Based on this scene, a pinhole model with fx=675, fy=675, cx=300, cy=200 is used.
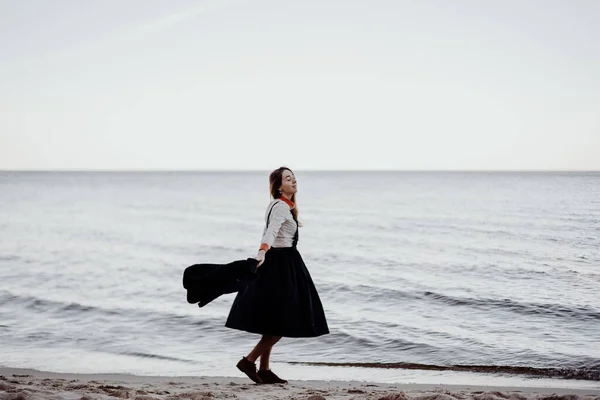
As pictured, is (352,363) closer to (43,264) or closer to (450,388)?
(450,388)

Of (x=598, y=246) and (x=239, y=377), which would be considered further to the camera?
(x=598, y=246)

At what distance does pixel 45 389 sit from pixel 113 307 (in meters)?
6.21

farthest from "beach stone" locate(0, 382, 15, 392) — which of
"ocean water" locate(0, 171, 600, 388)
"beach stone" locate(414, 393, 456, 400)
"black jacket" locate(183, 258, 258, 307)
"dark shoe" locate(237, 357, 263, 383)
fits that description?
"beach stone" locate(414, 393, 456, 400)

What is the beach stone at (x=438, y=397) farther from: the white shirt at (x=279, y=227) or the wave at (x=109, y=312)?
the wave at (x=109, y=312)

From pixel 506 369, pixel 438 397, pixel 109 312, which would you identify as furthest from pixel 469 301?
pixel 438 397

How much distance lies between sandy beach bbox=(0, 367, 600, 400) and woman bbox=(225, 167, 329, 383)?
569 millimetres

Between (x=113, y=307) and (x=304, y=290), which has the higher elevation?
(x=304, y=290)

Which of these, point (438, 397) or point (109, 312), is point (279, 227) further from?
point (109, 312)

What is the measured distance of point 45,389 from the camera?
571cm

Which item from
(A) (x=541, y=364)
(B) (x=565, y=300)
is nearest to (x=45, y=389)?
(A) (x=541, y=364)

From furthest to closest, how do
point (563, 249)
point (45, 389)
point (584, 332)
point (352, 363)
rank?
point (563, 249), point (584, 332), point (352, 363), point (45, 389)

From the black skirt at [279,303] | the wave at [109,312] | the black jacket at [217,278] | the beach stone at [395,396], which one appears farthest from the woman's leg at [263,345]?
the wave at [109,312]

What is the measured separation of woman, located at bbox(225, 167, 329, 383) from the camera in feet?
19.8

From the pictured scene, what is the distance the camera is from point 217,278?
19.5ft
